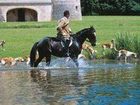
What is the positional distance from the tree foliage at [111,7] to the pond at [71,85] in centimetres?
7801

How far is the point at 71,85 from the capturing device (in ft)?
55.7

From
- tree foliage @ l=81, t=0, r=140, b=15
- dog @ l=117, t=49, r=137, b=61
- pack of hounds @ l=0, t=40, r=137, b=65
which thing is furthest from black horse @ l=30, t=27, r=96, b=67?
tree foliage @ l=81, t=0, r=140, b=15

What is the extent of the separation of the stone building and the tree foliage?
22222 mm

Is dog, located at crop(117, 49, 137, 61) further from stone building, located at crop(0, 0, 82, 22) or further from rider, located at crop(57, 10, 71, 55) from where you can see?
stone building, located at crop(0, 0, 82, 22)

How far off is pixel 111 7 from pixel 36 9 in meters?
26.8

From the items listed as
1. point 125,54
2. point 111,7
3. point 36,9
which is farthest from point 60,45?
point 111,7

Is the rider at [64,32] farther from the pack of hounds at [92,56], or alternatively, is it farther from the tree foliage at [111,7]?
the tree foliage at [111,7]

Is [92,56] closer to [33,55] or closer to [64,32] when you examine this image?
[64,32]

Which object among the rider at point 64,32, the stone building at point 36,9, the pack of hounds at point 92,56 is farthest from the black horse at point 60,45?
the stone building at point 36,9

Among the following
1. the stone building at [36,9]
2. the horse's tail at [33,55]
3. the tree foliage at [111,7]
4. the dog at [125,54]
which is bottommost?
the tree foliage at [111,7]

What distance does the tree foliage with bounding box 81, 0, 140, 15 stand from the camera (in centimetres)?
10162

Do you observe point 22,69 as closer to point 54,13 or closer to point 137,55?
point 137,55

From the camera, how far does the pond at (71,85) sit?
1412cm

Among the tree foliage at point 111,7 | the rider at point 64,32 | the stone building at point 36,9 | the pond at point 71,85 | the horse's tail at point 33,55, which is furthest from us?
the tree foliage at point 111,7
